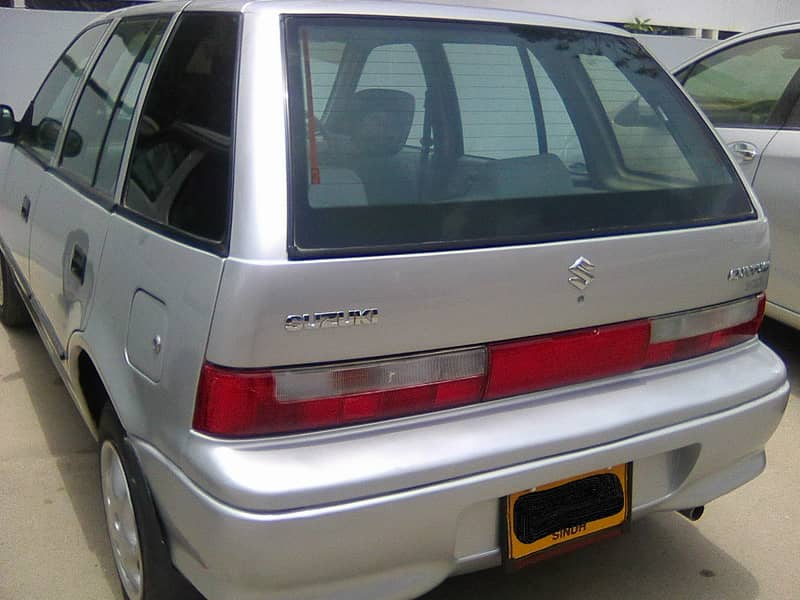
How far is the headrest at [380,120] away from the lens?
6.66 ft

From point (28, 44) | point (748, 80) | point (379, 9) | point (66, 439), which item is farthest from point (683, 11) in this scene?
point (379, 9)

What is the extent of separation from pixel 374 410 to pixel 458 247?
397 millimetres

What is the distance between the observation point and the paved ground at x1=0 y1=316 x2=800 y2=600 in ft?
8.52

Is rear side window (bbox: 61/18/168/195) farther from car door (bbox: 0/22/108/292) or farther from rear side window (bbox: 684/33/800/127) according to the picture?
rear side window (bbox: 684/33/800/127)

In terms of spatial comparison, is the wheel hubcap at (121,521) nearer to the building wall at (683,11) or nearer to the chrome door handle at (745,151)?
the chrome door handle at (745,151)

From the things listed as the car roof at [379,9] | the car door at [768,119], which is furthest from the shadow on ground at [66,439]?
the car door at [768,119]

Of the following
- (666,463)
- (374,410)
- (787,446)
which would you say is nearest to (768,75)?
(787,446)

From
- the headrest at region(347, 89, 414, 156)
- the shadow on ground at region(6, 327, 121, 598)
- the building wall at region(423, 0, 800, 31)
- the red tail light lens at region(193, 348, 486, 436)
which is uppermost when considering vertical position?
the building wall at region(423, 0, 800, 31)

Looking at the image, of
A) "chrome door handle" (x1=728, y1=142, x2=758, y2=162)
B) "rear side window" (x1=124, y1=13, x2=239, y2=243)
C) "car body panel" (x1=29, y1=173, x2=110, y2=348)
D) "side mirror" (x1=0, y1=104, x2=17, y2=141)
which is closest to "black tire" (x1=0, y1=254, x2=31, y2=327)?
"side mirror" (x1=0, y1=104, x2=17, y2=141)

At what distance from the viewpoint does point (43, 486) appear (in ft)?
10.3

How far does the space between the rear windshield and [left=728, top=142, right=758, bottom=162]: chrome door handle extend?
171 cm

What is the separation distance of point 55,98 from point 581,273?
244cm

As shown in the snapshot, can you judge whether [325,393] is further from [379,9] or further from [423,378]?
[379,9]

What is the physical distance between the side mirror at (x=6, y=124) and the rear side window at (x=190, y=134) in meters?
1.70
